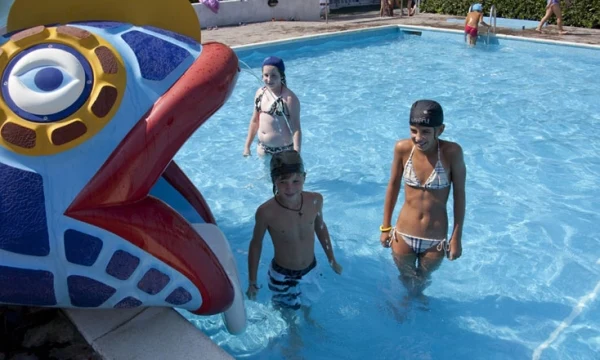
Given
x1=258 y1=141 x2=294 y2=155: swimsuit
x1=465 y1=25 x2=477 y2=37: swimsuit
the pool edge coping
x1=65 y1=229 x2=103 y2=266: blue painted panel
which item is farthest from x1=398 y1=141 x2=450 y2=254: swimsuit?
x1=465 y1=25 x2=477 y2=37: swimsuit

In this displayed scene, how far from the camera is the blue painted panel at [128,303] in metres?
2.35

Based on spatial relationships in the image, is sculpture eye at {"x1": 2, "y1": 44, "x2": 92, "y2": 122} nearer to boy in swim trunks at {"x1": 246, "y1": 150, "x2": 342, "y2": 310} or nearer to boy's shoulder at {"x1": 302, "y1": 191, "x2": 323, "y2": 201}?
boy in swim trunks at {"x1": 246, "y1": 150, "x2": 342, "y2": 310}

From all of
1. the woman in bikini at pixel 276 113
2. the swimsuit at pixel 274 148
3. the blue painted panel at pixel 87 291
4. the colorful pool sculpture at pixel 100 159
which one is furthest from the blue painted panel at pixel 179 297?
the swimsuit at pixel 274 148

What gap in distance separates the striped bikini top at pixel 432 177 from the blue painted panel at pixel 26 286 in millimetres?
2074

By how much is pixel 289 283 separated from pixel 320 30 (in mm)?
12484

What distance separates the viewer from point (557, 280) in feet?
14.6

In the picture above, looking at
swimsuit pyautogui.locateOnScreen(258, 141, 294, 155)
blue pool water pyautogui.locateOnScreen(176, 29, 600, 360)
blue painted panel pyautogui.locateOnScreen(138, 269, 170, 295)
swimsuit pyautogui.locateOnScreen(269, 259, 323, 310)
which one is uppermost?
blue painted panel pyautogui.locateOnScreen(138, 269, 170, 295)

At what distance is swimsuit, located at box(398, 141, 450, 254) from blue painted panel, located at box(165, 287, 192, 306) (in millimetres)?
1601

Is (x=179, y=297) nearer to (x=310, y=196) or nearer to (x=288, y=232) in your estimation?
(x=288, y=232)

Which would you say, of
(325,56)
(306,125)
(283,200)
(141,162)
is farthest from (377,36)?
(141,162)

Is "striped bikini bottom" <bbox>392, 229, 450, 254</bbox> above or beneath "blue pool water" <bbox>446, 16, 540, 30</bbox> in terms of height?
beneath

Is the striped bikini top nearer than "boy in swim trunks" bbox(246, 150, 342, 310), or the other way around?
"boy in swim trunks" bbox(246, 150, 342, 310)

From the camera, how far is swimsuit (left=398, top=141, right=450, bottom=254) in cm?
330

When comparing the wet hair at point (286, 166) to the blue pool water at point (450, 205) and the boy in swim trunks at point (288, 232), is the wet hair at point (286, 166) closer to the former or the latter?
the boy in swim trunks at point (288, 232)
